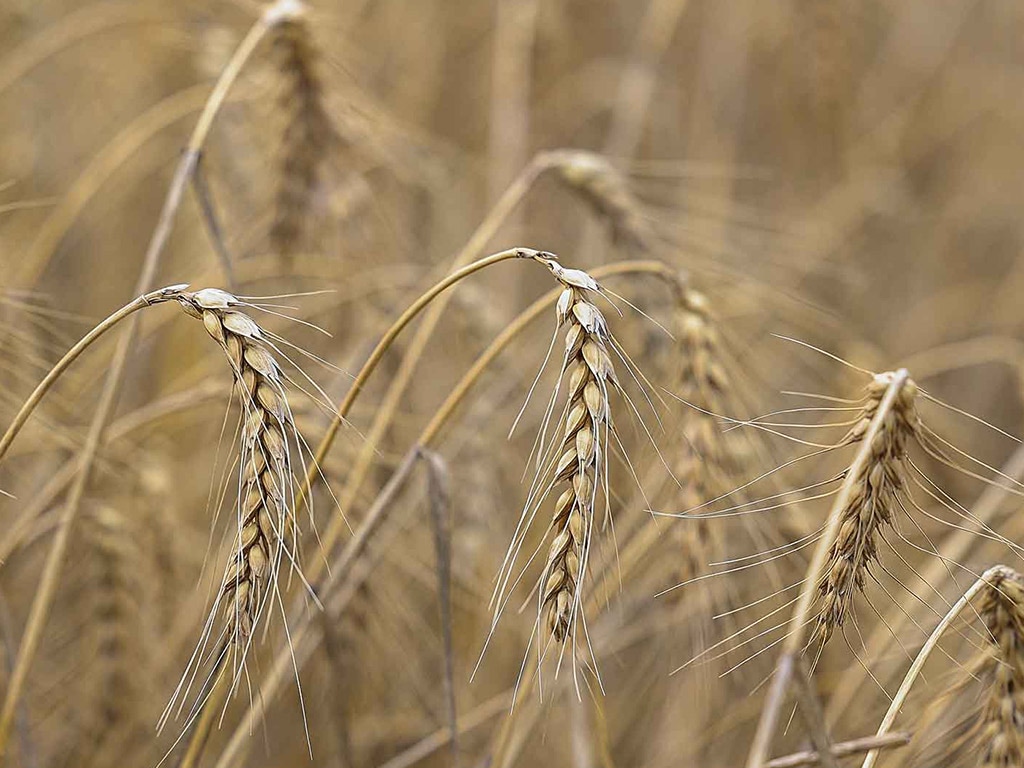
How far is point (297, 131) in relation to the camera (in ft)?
4.25

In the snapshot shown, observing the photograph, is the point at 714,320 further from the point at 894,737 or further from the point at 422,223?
the point at 422,223

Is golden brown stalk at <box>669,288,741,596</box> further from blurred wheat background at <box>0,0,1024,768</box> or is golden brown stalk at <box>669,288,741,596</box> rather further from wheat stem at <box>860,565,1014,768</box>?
wheat stem at <box>860,565,1014,768</box>

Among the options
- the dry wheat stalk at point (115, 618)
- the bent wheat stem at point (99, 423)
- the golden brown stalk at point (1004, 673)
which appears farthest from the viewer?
the dry wheat stalk at point (115, 618)

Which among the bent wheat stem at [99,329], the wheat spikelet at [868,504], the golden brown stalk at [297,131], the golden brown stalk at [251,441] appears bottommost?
the wheat spikelet at [868,504]

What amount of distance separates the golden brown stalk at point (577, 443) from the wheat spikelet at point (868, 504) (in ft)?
0.56

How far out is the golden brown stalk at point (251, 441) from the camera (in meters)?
0.67

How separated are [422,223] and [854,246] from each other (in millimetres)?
1159

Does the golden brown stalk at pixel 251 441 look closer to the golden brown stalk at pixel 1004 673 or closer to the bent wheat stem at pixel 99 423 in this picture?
the bent wheat stem at pixel 99 423

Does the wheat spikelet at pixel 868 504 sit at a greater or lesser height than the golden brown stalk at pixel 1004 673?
greater

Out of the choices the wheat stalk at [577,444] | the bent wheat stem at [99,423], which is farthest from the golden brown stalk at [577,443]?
the bent wheat stem at [99,423]

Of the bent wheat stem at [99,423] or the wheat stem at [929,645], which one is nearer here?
the wheat stem at [929,645]

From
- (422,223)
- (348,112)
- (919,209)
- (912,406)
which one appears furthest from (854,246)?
(912,406)

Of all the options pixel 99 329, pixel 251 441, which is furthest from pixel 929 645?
pixel 99 329

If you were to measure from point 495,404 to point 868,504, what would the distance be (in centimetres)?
76
